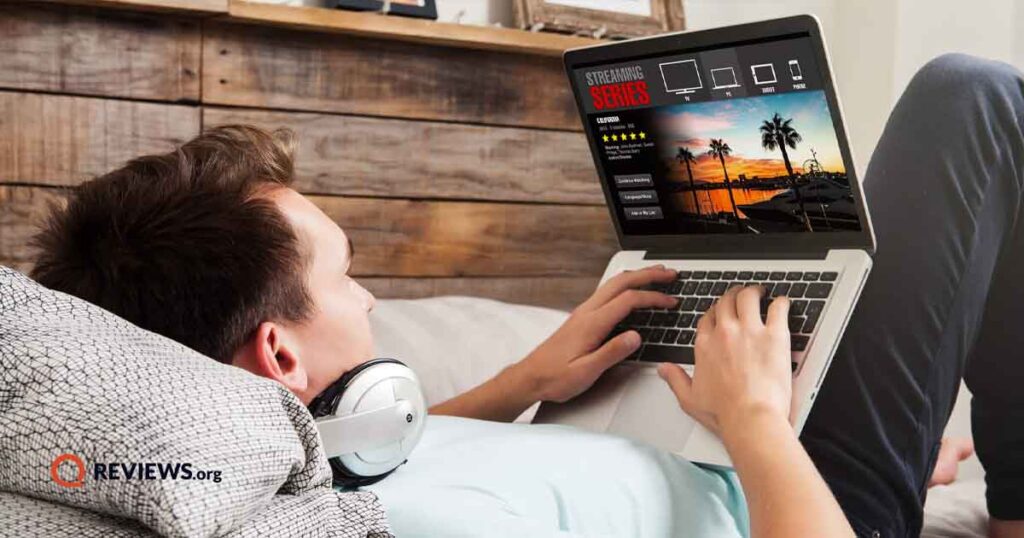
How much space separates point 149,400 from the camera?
0.63 metres

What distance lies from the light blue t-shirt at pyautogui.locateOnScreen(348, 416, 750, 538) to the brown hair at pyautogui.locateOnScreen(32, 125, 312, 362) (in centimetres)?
17

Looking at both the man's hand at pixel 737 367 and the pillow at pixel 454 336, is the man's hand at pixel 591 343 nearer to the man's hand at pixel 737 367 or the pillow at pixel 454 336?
the man's hand at pixel 737 367

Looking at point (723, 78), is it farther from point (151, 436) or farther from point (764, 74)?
point (151, 436)

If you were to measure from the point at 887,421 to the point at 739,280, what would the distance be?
0.22 m

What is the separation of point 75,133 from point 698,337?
1.11 m

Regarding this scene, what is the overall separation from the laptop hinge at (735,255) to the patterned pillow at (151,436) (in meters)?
0.61

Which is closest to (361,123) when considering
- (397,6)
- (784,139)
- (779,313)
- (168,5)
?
(397,6)

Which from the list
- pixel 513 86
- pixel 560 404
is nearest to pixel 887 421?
pixel 560 404

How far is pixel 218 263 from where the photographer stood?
89 cm

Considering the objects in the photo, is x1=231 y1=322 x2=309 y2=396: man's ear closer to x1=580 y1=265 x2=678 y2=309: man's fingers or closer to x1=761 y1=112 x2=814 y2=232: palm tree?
x1=580 y1=265 x2=678 y2=309: man's fingers

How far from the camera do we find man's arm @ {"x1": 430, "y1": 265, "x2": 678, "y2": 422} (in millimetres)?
1193

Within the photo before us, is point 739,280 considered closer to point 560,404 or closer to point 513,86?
point 560,404

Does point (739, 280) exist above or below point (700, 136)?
below

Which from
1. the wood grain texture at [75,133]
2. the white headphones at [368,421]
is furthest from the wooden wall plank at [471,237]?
the white headphones at [368,421]
